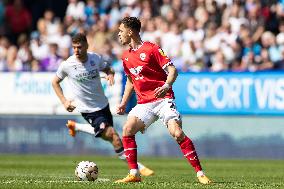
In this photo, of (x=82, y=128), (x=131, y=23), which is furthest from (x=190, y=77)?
(x=131, y=23)

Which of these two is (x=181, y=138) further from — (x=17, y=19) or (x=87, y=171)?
(x=17, y=19)

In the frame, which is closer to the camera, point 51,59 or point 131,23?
point 131,23

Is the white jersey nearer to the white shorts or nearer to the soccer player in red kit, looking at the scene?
the soccer player in red kit

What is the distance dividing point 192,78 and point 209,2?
3135 millimetres

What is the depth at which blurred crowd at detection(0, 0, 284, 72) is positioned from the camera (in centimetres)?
2317

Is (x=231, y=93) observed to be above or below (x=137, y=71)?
below

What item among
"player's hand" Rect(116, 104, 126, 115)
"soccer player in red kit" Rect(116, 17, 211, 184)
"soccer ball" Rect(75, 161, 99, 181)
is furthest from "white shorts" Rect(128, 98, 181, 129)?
"soccer ball" Rect(75, 161, 99, 181)

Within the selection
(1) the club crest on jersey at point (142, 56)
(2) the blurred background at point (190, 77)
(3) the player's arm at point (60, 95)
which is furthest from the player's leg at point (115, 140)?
(2) the blurred background at point (190, 77)

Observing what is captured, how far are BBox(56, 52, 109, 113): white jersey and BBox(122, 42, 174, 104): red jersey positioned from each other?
3.14 meters

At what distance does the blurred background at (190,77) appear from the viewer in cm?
2205

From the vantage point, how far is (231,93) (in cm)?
2220

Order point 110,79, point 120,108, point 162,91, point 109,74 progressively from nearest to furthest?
1. point 162,91
2. point 120,108
3. point 110,79
4. point 109,74

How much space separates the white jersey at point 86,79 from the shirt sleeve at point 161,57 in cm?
339

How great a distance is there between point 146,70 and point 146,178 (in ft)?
7.49
